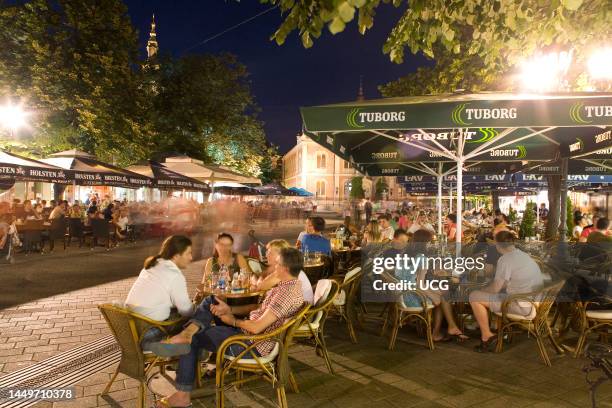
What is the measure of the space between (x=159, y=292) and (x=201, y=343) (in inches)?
20.2

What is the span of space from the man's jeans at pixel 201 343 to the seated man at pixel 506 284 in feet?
9.01

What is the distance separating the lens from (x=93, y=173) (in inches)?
471

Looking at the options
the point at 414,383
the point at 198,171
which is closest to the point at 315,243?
the point at 414,383

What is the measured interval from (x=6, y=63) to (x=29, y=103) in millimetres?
1719

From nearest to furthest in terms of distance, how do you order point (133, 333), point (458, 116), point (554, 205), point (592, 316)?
point (133, 333)
point (458, 116)
point (592, 316)
point (554, 205)

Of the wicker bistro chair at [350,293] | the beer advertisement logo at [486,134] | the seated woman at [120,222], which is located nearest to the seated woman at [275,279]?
the wicker bistro chair at [350,293]

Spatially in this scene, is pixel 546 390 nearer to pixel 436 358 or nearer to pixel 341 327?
pixel 436 358

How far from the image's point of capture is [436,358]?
461 centimetres

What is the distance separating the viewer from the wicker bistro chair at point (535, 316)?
4.43m

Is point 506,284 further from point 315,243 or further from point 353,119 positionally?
point 315,243

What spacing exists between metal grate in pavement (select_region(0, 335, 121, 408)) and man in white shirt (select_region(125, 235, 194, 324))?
1.13 metres

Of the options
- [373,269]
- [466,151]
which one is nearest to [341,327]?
[373,269]

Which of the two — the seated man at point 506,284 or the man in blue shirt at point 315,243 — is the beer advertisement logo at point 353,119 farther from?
the man in blue shirt at point 315,243

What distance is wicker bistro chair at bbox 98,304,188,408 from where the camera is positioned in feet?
10.6
